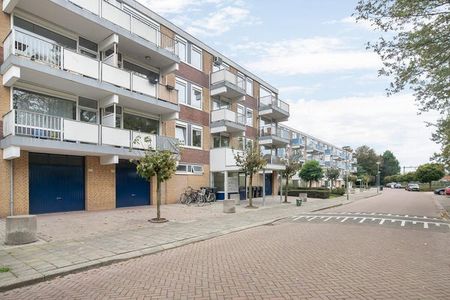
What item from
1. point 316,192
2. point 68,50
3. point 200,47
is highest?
point 200,47

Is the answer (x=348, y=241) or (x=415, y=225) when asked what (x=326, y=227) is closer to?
(x=348, y=241)

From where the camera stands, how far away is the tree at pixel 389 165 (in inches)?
4449

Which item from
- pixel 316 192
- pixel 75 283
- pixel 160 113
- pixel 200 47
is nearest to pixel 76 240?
pixel 75 283

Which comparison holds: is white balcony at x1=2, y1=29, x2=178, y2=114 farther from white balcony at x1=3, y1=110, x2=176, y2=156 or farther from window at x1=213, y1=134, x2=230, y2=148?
window at x1=213, y1=134, x2=230, y2=148

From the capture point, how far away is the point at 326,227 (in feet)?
42.5

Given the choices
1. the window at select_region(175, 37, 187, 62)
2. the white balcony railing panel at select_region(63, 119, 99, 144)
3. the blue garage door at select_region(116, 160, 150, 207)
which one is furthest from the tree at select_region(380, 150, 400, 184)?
the white balcony railing panel at select_region(63, 119, 99, 144)

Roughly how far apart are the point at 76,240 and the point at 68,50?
8858 millimetres

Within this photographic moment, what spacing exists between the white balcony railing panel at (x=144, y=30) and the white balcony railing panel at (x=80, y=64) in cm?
367

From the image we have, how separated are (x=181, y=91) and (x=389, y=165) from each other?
369 feet

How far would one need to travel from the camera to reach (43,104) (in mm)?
14594

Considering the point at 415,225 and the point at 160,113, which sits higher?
the point at 160,113

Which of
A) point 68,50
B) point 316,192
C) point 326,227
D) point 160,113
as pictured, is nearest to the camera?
point 326,227

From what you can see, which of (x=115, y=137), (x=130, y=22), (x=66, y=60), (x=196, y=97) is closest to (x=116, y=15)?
(x=130, y=22)

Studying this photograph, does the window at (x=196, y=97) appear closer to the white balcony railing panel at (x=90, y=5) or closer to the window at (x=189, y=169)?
the window at (x=189, y=169)
